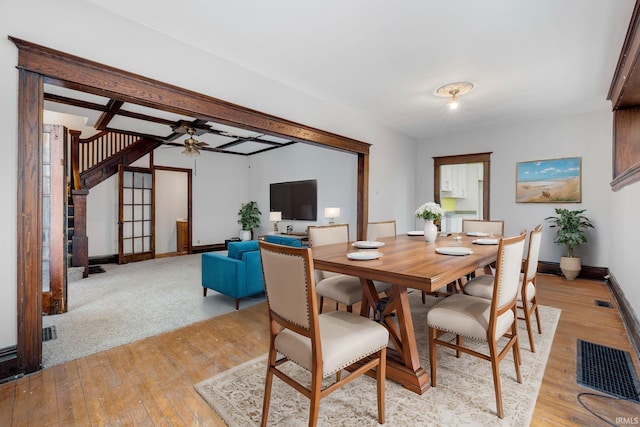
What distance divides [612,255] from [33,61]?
6571mm

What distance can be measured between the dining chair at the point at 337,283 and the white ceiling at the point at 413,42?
70.3 inches

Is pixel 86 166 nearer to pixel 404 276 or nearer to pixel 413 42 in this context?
pixel 413 42

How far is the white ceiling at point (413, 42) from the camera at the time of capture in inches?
89.5

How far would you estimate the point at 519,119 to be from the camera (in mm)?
4980

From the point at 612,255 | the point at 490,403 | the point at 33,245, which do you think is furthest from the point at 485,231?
the point at 33,245

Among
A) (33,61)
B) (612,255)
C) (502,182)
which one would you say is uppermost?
(33,61)

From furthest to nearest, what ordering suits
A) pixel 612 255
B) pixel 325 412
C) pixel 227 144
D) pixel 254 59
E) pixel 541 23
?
pixel 227 144, pixel 612 255, pixel 254 59, pixel 541 23, pixel 325 412

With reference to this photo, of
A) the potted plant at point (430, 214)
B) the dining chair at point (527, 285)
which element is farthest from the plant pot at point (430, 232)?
the dining chair at point (527, 285)

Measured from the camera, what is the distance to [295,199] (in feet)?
23.6

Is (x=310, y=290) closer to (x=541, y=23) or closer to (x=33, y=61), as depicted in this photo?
(x=33, y=61)

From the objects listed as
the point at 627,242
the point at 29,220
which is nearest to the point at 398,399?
the point at 29,220

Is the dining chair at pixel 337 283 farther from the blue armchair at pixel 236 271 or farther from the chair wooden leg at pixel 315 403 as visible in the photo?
the chair wooden leg at pixel 315 403

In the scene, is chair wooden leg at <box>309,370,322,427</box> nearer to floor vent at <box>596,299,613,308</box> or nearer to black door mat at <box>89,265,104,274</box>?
floor vent at <box>596,299,613,308</box>

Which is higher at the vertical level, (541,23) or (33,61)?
(541,23)
